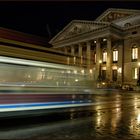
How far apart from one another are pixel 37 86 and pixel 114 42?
4358 centimetres


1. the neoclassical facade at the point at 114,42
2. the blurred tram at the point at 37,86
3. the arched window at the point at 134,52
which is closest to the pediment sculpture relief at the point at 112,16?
the neoclassical facade at the point at 114,42

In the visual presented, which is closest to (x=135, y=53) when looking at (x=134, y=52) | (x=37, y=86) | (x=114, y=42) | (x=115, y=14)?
(x=134, y=52)

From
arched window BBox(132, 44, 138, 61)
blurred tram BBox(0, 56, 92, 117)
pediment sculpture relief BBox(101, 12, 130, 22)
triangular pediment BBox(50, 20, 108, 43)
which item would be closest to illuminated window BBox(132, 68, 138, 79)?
arched window BBox(132, 44, 138, 61)

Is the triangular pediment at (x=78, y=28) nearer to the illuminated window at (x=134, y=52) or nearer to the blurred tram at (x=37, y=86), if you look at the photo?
the illuminated window at (x=134, y=52)

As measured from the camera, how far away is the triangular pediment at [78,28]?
161ft

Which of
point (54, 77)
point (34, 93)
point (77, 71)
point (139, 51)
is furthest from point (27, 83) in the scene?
point (139, 51)

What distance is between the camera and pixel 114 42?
51.2 metres

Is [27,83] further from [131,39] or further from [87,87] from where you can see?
[131,39]

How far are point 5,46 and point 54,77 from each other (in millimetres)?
2464

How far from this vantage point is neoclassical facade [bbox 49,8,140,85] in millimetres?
46625

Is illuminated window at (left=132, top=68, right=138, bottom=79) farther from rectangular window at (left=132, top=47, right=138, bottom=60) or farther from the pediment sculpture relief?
the pediment sculpture relief

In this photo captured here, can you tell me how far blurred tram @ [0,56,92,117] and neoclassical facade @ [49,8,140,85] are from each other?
31.8 metres

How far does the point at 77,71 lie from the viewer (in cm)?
1133

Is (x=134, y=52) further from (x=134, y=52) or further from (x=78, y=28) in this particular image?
(x=78, y=28)
